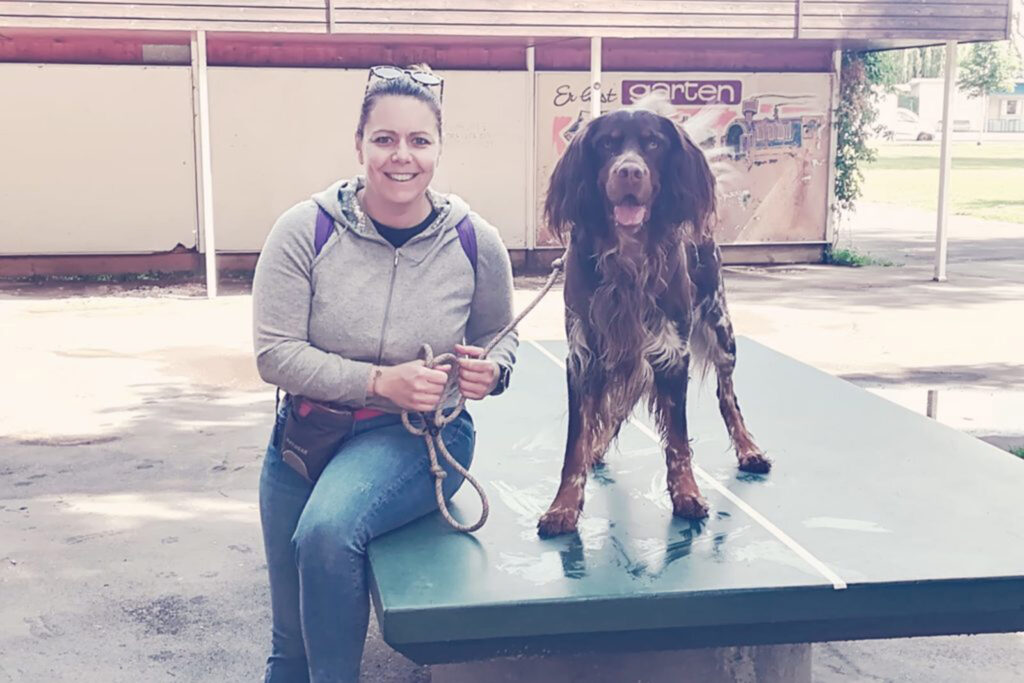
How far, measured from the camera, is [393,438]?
3.41 meters

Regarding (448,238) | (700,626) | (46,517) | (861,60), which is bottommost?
(46,517)

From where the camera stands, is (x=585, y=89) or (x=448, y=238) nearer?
(x=448, y=238)

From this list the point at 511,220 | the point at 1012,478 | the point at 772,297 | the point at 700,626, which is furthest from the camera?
the point at 511,220

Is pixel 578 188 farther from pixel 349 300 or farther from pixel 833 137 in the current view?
pixel 833 137

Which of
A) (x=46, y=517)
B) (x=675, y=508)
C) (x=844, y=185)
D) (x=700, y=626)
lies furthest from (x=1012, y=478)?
(x=844, y=185)

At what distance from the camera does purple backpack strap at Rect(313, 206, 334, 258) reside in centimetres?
338

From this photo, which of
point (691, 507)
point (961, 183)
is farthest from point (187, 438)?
point (961, 183)

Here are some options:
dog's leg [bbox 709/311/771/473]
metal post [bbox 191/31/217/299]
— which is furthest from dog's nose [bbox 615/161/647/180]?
metal post [bbox 191/31/217/299]

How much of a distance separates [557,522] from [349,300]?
34.3 inches

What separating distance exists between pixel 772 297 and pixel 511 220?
3.86 m

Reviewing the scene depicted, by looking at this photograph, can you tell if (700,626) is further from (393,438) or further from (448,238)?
(448,238)

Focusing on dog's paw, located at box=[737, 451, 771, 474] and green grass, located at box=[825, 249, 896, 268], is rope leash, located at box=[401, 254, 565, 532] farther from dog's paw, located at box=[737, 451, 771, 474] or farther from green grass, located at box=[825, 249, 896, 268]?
green grass, located at box=[825, 249, 896, 268]

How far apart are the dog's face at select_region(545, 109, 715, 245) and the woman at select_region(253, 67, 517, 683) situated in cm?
35

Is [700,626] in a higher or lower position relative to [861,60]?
lower
